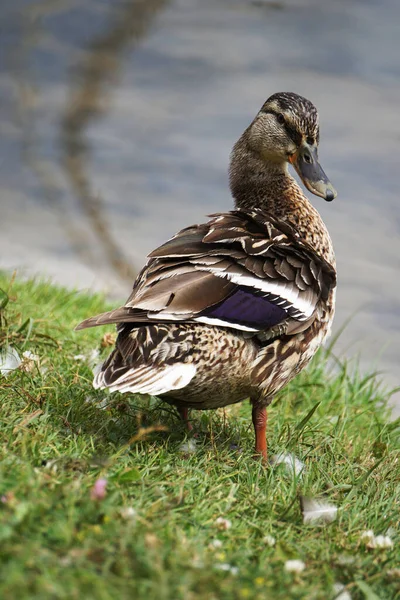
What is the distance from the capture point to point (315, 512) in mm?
3236

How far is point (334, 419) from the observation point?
5383 millimetres

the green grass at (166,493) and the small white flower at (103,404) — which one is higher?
the green grass at (166,493)

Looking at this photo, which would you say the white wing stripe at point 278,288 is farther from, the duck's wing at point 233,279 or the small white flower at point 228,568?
the small white flower at point 228,568

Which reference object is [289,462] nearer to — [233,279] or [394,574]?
[233,279]

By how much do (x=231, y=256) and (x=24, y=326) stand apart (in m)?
1.46

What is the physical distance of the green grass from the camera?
7.47 feet

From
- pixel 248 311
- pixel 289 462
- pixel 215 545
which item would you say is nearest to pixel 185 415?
pixel 289 462

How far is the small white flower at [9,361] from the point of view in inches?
166

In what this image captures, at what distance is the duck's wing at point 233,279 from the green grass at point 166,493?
48cm

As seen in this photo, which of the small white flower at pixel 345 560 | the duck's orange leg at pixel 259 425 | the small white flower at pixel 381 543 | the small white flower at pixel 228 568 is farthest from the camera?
the duck's orange leg at pixel 259 425

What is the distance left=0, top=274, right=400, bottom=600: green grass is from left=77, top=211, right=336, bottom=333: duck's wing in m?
0.48

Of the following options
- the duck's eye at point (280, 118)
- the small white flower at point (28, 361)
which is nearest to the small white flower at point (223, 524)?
the small white flower at point (28, 361)

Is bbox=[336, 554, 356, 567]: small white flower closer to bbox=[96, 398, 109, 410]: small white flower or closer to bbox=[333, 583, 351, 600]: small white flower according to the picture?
bbox=[333, 583, 351, 600]: small white flower

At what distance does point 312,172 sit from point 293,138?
0.26 m
